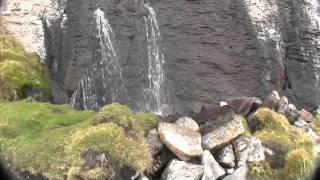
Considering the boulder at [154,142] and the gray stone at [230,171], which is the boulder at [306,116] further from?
the boulder at [154,142]

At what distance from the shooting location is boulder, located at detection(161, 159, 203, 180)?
5.93 meters

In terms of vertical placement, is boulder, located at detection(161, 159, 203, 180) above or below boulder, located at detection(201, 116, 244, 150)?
below

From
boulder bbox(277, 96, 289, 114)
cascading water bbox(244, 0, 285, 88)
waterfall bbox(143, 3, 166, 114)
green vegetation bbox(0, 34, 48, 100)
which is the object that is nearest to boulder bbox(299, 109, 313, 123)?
boulder bbox(277, 96, 289, 114)

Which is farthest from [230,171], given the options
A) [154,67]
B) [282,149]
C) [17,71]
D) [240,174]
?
[17,71]

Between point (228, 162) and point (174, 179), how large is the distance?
845mm

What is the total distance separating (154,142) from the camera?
6199mm

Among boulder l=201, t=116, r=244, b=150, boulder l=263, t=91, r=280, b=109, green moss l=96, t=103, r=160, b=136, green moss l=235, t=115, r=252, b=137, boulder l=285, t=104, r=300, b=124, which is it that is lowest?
boulder l=285, t=104, r=300, b=124

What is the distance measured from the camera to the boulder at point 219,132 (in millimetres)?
6391

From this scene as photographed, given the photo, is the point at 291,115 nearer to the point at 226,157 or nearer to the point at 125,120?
the point at 226,157

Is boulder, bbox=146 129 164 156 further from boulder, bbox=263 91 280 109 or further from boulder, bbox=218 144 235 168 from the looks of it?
boulder, bbox=263 91 280 109

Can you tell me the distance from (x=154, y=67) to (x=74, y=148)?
4.46 m

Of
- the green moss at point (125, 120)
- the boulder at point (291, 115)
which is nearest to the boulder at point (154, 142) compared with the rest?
the green moss at point (125, 120)

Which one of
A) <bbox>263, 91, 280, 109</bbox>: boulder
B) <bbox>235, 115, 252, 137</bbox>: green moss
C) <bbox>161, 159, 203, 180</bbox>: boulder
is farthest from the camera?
<bbox>263, 91, 280, 109</bbox>: boulder

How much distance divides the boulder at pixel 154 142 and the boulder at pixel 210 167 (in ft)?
1.76
